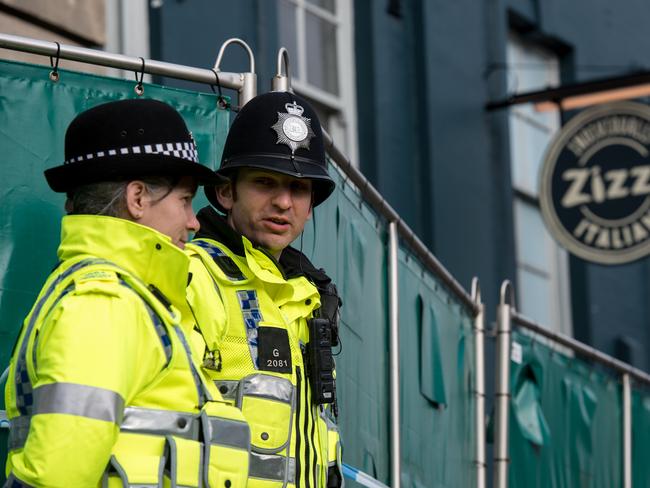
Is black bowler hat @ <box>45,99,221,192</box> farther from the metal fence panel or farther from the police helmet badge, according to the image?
the metal fence panel

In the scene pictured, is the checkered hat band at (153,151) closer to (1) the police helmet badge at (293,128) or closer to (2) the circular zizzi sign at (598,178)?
(1) the police helmet badge at (293,128)

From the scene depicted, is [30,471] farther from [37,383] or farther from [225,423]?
[225,423]

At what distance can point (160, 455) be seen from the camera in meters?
3.49

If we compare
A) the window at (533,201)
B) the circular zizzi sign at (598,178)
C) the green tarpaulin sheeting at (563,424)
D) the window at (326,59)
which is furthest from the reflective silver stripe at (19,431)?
the window at (533,201)

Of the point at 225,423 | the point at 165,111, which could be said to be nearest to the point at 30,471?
the point at 225,423

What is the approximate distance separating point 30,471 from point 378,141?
823cm

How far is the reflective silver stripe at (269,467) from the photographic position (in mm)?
3916

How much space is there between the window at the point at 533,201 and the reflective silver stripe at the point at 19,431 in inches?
401

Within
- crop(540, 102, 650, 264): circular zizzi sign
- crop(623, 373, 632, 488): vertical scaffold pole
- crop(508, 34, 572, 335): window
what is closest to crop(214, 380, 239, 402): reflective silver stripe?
crop(623, 373, 632, 488): vertical scaffold pole

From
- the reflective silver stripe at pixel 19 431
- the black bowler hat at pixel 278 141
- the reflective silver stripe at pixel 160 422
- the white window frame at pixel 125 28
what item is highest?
the white window frame at pixel 125 28

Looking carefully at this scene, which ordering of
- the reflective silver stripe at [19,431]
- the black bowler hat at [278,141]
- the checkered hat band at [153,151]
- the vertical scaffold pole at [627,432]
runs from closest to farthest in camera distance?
the reflective silver stripe at [19,431], the checkered hat band at [153,151], the black bowler hat at [278,141], the vertical scaffold pole at [627,432]

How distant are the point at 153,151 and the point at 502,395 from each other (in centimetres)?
433

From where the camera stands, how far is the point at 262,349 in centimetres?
401

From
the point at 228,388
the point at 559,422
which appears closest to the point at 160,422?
the point at 228,388
